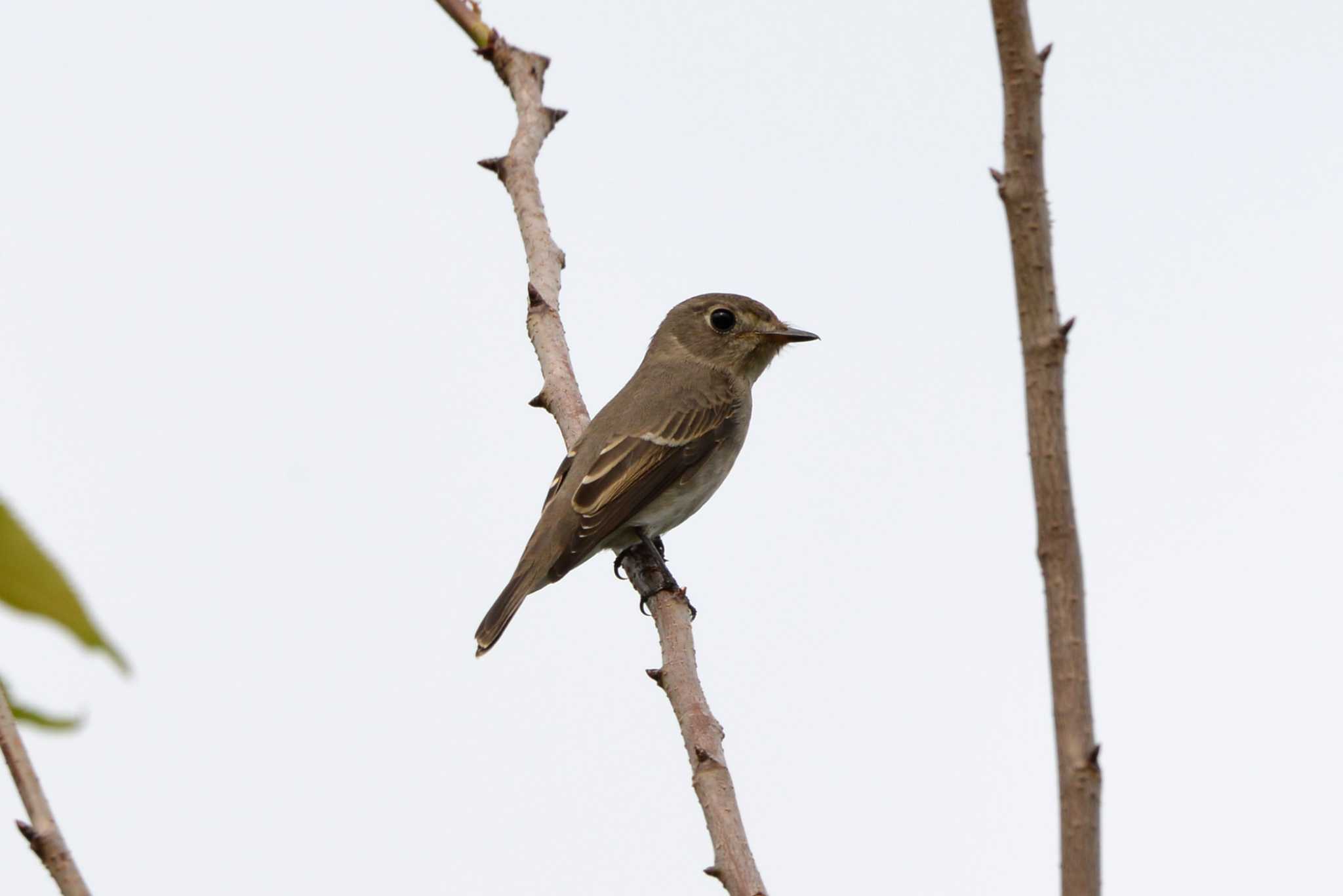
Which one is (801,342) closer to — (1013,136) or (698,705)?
A: (698,705)

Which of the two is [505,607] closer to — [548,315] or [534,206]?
[548,315]

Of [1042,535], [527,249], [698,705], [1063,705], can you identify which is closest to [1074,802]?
[1063,705]

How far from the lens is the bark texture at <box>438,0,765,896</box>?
423 centimetres

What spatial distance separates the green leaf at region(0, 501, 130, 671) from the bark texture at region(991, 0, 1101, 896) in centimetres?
107

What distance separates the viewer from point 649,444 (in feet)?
23.8

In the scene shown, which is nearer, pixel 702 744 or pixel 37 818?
pixel 37 818

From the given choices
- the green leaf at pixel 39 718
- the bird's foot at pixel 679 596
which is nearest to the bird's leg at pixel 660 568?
the bird's foot at pixel 679 596

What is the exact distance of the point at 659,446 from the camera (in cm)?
730

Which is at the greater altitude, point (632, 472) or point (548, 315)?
point (548, 315)

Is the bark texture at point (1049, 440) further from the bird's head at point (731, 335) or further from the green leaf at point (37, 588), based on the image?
the bird's head at point (731, 335)

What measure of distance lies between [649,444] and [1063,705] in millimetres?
5506

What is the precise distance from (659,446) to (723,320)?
1351 mm

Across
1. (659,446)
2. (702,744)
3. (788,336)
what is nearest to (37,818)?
(702,744)

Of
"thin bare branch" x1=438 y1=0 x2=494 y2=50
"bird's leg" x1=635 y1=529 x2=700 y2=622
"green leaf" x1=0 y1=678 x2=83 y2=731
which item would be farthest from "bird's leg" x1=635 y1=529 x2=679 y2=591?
"green leaf" x1=0 y1=678 x2=83 y2=731
